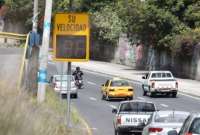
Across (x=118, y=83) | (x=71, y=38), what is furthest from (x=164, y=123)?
(x=118, y=83)

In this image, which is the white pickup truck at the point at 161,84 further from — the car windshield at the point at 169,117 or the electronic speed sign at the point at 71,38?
the electronic speed sign at the point at 71,38

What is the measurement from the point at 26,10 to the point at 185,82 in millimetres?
32792

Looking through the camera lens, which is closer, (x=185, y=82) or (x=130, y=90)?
(x=130, y=90)

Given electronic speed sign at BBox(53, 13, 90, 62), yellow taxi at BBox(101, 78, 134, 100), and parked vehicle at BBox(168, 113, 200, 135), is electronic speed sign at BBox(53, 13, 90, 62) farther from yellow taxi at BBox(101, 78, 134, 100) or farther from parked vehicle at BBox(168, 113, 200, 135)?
yellow taxi at BBox(101, 78, 134, 100)

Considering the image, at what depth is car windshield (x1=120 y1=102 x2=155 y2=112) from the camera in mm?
30766

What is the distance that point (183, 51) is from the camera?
66188mm

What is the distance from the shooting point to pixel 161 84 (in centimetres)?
5125

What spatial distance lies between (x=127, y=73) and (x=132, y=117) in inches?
1592

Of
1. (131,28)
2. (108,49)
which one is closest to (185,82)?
(131,28)

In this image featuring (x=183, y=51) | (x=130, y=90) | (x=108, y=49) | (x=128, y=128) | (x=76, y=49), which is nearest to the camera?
(x=76, y=49)

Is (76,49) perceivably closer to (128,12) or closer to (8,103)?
(8,103)

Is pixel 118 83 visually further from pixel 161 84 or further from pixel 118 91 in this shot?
pixel 161 84

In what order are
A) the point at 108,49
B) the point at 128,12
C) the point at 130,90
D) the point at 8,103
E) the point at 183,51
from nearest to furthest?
the point at 8,103, the point at 130,90, the point at 183,51, the point at 128,12, the point at 108,49

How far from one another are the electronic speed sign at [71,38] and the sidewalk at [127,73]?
31.7 meters
